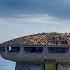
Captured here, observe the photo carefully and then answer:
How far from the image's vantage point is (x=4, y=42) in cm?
1730

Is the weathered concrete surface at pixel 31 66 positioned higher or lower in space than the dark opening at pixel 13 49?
lower

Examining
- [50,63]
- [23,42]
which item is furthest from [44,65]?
[23,42]

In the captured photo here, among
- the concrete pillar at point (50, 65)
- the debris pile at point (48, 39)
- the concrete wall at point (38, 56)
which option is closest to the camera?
the concrete wall at point (38, 56)

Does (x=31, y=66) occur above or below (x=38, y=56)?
below

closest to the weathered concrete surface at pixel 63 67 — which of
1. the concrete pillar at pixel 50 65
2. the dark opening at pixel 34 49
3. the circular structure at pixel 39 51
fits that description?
the circular structure at pixel 39 51

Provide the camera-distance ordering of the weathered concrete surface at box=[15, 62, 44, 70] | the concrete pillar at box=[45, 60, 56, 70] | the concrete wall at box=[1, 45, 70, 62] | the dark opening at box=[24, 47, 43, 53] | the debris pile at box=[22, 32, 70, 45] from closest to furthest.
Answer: the concrete wall at box=[1, 45, 70, 62] < the dark opening at box=[24, 47, 43, 53] < the concrete pillar at box=[45, 60, 56, 70] < the debris pile at box=[22, 32, 70, 45] < the weathered concrete surface at box=[15, 62, 44, 70]

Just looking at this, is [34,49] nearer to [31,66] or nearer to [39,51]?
[39,51]

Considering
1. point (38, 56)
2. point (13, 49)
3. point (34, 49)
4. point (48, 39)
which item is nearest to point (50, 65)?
point (38, 56)

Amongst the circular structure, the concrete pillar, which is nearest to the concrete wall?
the circular structure

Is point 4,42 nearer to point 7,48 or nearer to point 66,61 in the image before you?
point 7,48

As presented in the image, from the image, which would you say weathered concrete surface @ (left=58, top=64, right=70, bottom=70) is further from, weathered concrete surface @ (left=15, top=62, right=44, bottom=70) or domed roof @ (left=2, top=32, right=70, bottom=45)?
domed roof @ (left=2, top=32, right=70, bottom=45)

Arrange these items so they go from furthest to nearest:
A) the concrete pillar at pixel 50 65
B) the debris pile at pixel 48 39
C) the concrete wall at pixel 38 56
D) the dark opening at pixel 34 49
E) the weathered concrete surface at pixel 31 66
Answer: the weathered concrete surface at pixel 31 66
the debris pile at pixel 48 39
the concrete pillar at pixel 50 65
the dark opening at pixel 34 49
the concrete wall at pixel 38 56

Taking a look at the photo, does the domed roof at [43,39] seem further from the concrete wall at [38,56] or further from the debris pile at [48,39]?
the concrete wall at [38,56]

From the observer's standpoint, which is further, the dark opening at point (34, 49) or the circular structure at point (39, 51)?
the dark opening at point (34, 49)
